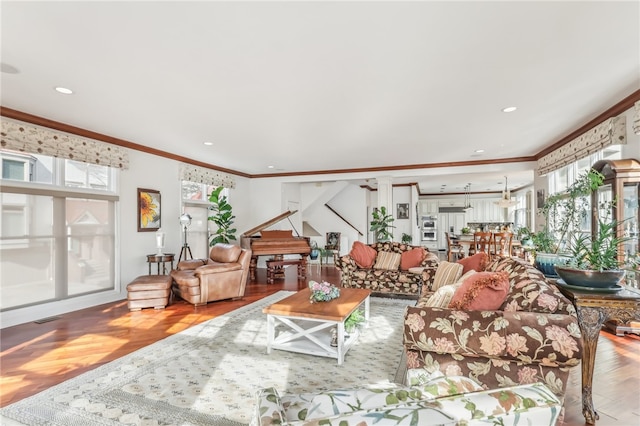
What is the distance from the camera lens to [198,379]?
235 centimetres

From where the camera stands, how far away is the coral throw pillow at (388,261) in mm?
4910

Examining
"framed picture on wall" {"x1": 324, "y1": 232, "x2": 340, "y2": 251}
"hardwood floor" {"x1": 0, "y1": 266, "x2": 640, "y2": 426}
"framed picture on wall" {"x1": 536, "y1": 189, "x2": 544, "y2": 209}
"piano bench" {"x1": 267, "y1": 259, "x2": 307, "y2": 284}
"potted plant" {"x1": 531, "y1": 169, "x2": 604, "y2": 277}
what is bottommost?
"hardwood floor" {"x1": 0, "y1": 266, "x2": 640, "y2": 426}

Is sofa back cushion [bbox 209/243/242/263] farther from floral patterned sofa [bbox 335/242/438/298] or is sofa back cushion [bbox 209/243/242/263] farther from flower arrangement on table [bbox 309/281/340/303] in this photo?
flower arrangement on table [bbox 309/281/340/303]

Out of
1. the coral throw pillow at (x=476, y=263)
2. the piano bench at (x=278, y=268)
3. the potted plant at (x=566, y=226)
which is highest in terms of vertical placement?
the potted plant at (x=566, y=226)

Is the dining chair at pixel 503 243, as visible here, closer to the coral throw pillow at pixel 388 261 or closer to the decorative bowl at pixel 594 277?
the coral throw pillow at pixel 388 261

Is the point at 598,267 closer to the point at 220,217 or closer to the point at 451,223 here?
the point at 220,217

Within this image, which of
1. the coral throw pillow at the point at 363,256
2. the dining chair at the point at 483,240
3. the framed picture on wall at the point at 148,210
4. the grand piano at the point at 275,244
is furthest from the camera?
the dining chair at the point at 483,240

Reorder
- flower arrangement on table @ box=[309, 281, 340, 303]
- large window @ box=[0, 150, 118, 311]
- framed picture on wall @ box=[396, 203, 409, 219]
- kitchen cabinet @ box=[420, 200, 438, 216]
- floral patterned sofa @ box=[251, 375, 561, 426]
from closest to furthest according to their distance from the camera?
floral patterned sofa @ box=[251, 375, 561, 426], flower arrangement on table @ box=[309, 281, 340, 303], large window @ box=[0, 150, 118, 311], framed picture on wall @ box=[396, 203, 409, 219], kitchen cabinet @ box=[420, 200, 438, 216]

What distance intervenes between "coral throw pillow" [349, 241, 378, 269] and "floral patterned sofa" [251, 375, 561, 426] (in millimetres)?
3998

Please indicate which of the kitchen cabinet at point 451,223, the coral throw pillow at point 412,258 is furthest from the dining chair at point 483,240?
the kitchen cabinet at point 451,223

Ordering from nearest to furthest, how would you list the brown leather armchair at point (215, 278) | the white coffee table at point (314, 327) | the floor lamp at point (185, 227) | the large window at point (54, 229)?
the white coffee table at point (314, 327) < the large window at point (54, 229) < the brown leather armchair at point (215, 278) < the floor lamp at point (185, 227)

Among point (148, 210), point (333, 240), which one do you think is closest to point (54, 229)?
point (148, 210)

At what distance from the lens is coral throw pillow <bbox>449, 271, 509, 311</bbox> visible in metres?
2.03

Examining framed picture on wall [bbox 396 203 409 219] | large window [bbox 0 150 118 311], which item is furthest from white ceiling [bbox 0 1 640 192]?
framed picture on wall [bbox 396 203 409 219]
